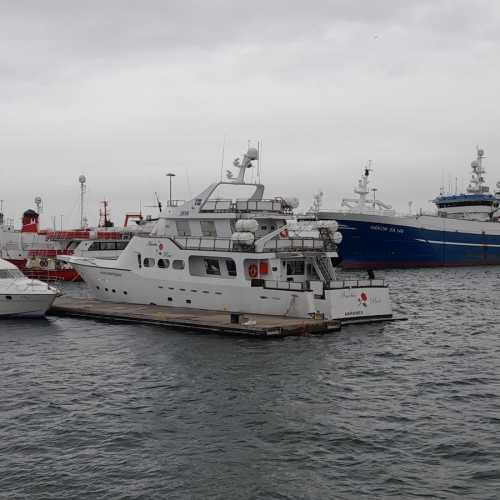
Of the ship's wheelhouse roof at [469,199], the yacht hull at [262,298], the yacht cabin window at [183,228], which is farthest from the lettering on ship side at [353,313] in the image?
the ship's wheelhouse roof at [469,199]

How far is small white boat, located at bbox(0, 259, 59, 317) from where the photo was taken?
33.4 m

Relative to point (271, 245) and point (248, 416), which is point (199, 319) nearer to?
point (271, 245)

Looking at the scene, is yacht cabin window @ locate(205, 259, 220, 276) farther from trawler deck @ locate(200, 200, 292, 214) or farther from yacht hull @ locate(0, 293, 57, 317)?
yacht hull @ locate(0, 293, 57, 317)

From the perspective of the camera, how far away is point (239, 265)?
105ft

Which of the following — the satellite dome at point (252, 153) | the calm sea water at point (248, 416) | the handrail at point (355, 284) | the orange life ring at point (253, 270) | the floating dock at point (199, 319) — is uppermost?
the satellite dome at point (252, 153)

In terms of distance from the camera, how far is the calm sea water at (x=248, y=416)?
13.5 meters

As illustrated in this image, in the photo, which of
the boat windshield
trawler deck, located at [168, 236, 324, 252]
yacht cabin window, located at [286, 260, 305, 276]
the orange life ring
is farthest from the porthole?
the boat windshield

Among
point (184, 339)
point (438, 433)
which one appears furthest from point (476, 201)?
point (438, 433)

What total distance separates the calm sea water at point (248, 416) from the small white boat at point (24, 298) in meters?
4.17

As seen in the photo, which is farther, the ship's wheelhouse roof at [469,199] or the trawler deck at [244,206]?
the ship's wheelhouse roof at [469,199]

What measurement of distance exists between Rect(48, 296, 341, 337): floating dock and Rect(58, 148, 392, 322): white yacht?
0.89m

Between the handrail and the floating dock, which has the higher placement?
the handrail

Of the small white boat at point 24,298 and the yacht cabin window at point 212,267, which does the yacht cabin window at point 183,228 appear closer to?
the yacht cabin window at point 212,267

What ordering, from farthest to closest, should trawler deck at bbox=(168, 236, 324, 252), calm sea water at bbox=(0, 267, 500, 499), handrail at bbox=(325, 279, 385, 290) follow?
trawler deck at bbox=(168, 236, 324, 252)
handrail at bbox=(325, 279, 385, 290)
calm sea water at bbox=(0, 267, 500, 499)
